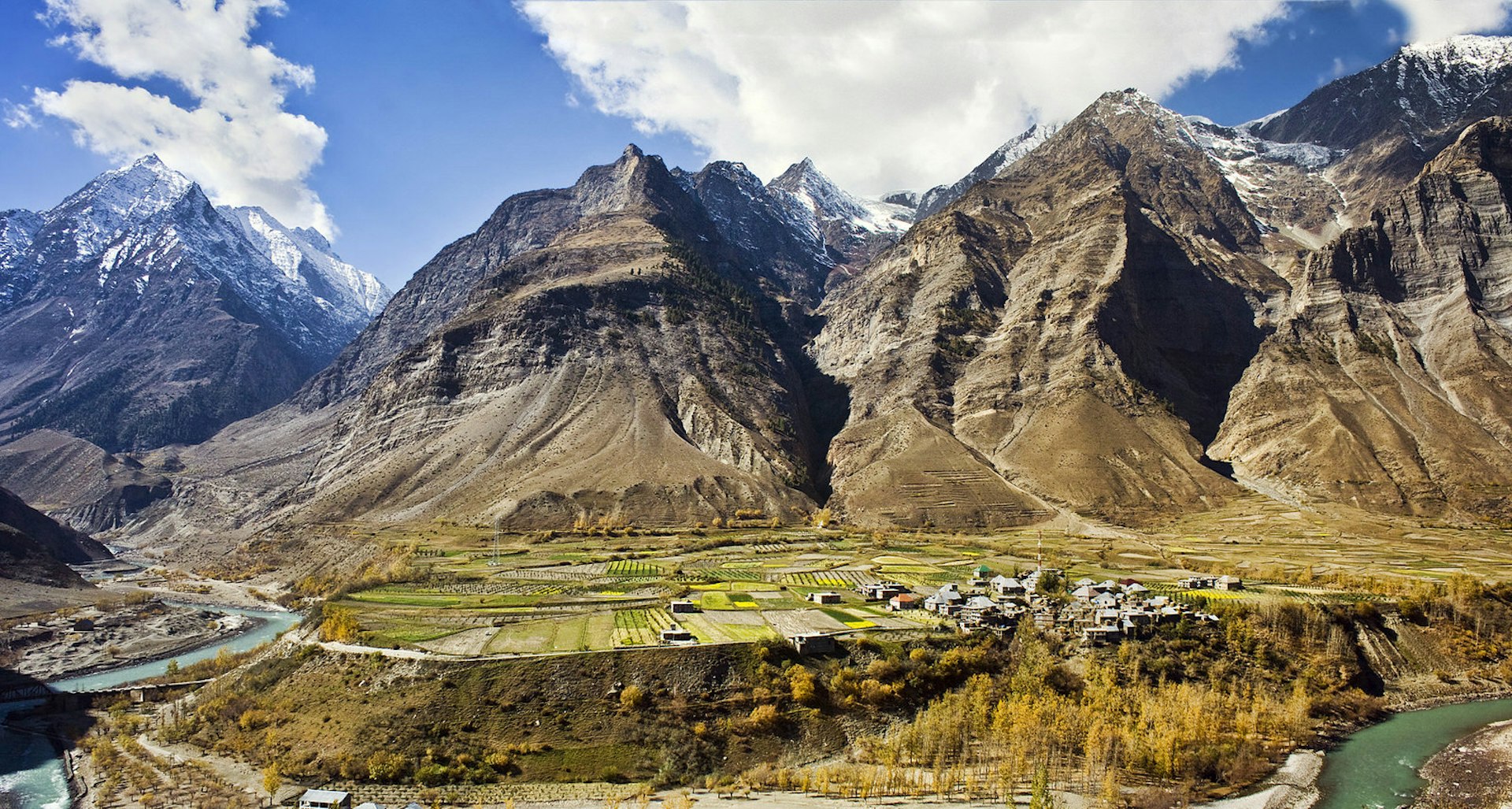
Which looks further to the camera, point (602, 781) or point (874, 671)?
point (874, 671)

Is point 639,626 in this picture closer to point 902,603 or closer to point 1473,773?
point 902,603

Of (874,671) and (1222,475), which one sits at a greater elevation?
(1222,475)

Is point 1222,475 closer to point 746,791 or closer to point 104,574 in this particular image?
point 746,791

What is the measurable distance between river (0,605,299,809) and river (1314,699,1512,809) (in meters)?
98.4

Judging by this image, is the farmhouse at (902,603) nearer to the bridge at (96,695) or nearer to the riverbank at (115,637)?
the bridge at (96,695)

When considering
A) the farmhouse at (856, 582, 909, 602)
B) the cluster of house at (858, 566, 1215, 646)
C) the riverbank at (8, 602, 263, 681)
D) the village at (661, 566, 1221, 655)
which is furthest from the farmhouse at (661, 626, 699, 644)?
the riverbank at (8, 602, 263, 681)

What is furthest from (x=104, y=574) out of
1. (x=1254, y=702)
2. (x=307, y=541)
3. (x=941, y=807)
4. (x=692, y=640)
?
(x=1254, y=702)

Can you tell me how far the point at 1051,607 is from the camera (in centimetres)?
9044

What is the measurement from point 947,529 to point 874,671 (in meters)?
101

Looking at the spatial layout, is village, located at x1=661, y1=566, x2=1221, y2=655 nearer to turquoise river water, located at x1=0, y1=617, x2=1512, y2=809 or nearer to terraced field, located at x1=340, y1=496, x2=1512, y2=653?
terraced field, located at x1=340, y1=496, x2=1512, y2=653

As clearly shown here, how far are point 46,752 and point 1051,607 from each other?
98466 mm

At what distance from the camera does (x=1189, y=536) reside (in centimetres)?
15900

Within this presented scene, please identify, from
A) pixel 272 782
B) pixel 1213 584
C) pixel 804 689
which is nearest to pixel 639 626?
pixel 804 689

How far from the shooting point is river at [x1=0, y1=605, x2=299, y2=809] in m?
72.6
